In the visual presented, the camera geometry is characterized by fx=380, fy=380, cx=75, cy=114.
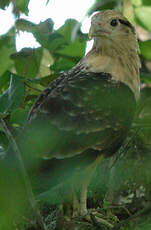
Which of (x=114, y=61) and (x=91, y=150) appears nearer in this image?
(x=91, y=150)

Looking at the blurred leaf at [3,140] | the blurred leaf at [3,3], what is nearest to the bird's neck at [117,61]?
the blurred leaf at [3,140]

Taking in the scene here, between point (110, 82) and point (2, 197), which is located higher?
point (2, 197)

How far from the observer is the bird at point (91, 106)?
2.51 metres

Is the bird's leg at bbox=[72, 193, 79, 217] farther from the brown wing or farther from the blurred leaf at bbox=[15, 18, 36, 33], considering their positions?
the blurred leaf at bbox=[15, 18, 36, 33]

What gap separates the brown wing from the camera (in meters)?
2.54

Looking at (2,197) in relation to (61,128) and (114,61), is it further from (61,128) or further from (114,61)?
(114,61)

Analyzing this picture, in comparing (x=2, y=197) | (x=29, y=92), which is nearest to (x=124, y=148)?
(x=29, y=92)

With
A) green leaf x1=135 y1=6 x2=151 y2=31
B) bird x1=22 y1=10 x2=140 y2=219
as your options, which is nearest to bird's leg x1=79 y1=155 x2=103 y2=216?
bird x1=22 y1=10 x2=140 y2=219

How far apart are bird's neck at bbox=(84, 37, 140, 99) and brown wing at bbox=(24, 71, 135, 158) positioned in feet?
0.90

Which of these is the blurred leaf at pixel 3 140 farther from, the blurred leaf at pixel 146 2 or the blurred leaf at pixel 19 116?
the blurred leaf at pixel 146 2

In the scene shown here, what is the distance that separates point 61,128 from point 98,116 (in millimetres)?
351

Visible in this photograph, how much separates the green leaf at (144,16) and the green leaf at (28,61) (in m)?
1.79

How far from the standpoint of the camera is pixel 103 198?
3.18 metres

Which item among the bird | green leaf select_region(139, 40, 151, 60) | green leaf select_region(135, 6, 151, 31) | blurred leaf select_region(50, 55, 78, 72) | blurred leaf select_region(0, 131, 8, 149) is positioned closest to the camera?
green leaf select_region(135, 6, 151, 31)
